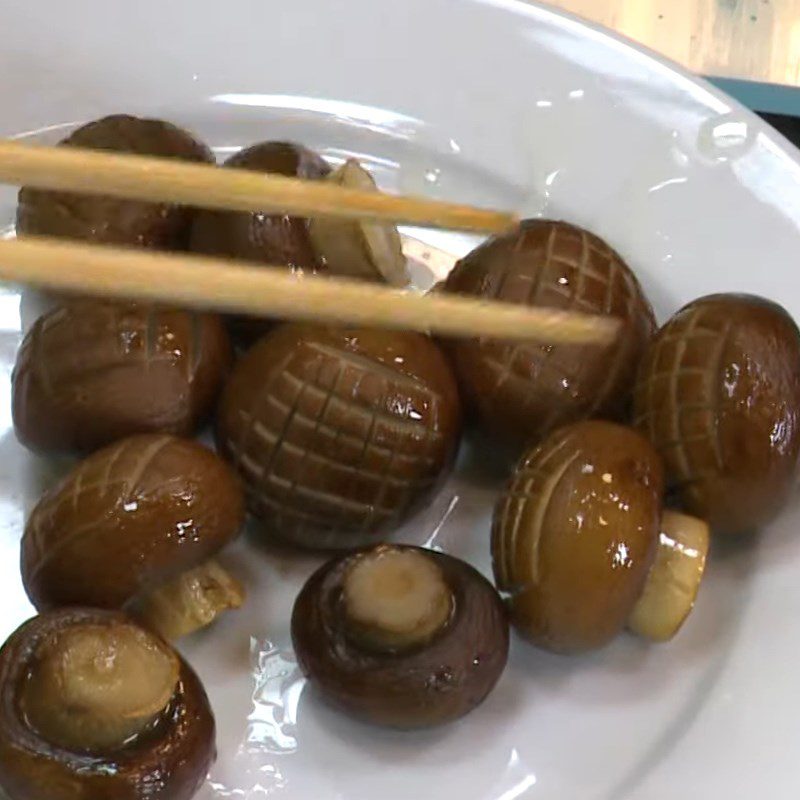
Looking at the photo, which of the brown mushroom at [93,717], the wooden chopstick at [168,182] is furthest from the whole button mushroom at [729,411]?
the brown mushroom at [93,717]

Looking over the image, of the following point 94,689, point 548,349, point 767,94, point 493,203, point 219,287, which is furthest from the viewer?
point 767,94

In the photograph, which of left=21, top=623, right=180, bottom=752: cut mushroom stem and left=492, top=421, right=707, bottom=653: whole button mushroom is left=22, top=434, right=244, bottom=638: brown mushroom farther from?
left=492, top=421, right=707, bottom=653: whole button mushroom

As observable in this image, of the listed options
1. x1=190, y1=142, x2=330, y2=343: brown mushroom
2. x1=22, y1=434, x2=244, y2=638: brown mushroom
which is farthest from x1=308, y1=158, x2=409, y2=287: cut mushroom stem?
x1=22, y1=434, x2=244, y2=638: brown mushroom

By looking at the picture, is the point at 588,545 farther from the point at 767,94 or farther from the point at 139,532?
the point at 767,94

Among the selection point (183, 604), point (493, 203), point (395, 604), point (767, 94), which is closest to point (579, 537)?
point (395, 604)

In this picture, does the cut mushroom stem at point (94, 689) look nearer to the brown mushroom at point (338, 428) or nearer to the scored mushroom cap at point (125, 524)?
the scored mushroom cap at point (125, 524)

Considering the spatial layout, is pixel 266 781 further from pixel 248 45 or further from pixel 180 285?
pixel 248 45
